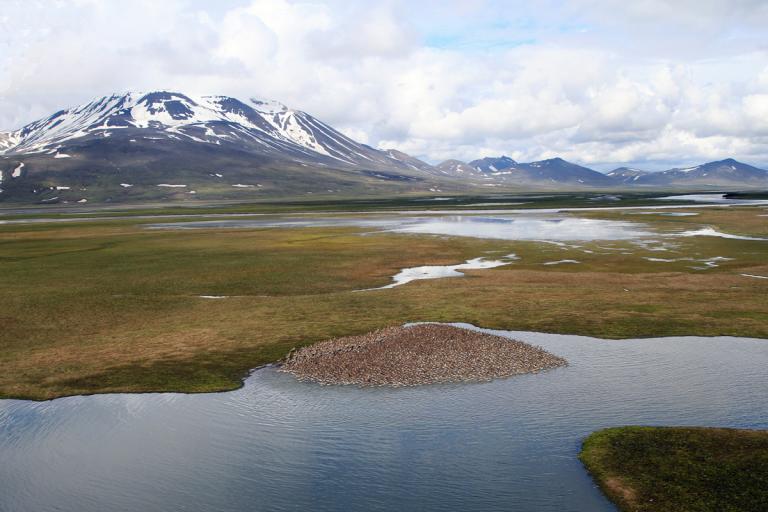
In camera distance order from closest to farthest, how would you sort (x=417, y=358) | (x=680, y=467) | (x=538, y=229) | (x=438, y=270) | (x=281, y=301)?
(x=680, y=467) < (x=417, y=358) < (x=281, y=301) < (x=438, y=270) < (x=538, y=229)

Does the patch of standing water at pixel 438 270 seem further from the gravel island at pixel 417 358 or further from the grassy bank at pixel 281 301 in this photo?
the gravel island at pixel 417 358

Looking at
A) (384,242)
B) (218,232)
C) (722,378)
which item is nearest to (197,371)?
(722,378)

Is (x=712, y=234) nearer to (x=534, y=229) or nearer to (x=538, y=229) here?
(x=538, y=229)

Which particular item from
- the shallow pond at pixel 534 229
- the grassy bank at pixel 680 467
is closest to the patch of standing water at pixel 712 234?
the shallow pond at pixel 534 229

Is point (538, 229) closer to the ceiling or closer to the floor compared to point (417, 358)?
closer to the ceiling

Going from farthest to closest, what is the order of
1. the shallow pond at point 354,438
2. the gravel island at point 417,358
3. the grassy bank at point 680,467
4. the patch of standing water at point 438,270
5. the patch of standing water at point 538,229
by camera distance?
the patch of standing water at point 538,229 < the patch of standing water at point 438,270 < the gravel island at point 417,358 < the shallow pond at point 354,438 < the grassy bank at point 680,467

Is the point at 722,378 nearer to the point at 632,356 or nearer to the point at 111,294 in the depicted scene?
the point at 632,356

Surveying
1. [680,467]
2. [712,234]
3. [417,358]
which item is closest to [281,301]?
[417,358]
